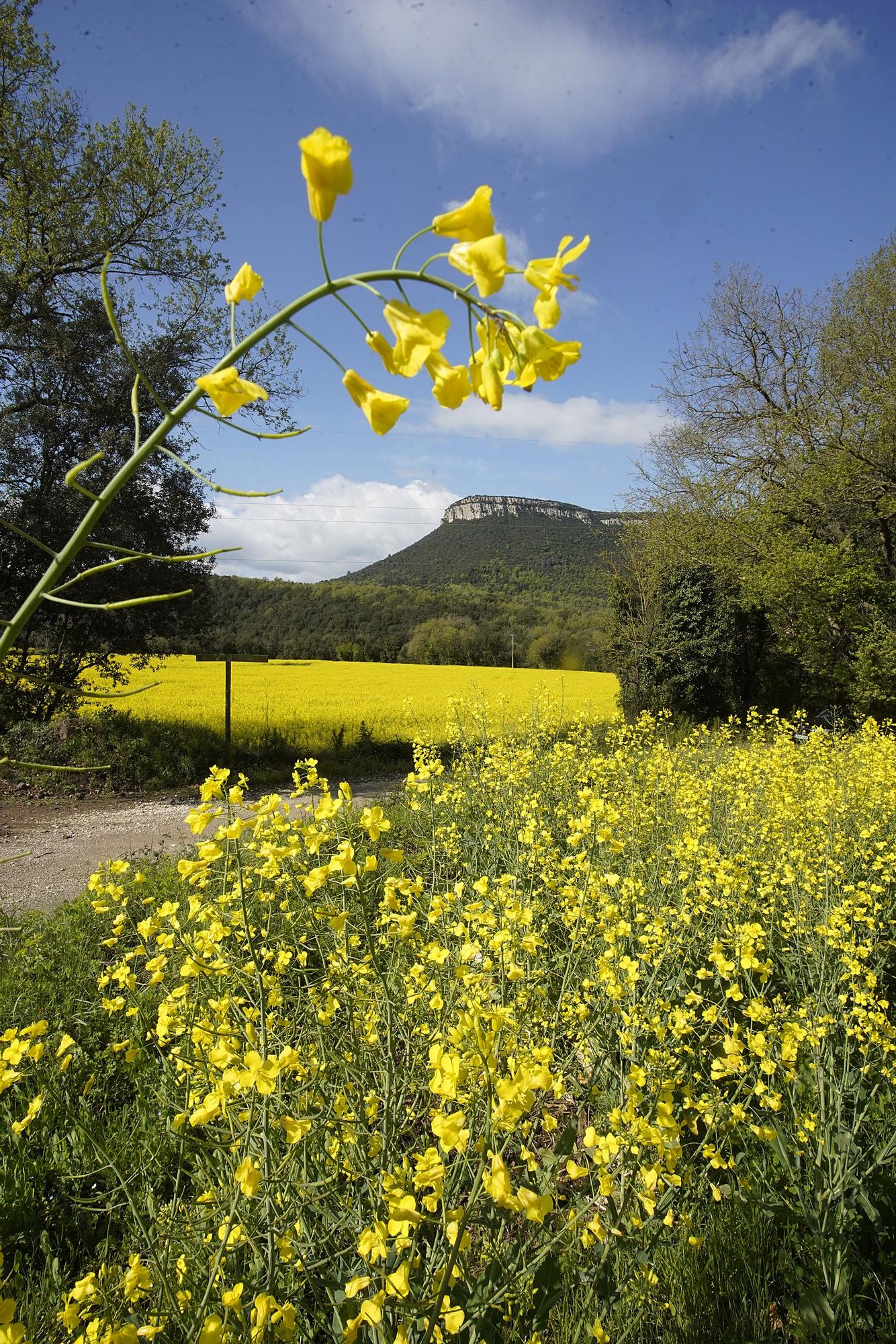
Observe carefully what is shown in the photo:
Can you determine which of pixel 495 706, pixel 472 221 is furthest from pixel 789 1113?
pixel 495 706

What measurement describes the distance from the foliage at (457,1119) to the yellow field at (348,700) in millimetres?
4808

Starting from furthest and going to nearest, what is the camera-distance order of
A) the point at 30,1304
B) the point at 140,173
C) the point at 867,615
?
the point at 867,615 < the point at 140,173 < the point at 30,1304

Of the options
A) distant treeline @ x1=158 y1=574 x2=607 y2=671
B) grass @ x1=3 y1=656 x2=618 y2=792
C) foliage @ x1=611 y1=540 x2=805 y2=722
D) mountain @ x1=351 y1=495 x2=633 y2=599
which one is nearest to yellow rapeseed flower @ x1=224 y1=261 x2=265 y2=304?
grass @ x1=3 y1=656 x2=618 y2=792

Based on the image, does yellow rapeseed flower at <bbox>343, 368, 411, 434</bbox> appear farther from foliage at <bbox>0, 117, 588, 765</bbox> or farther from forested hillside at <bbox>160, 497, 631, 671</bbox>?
forested hillside at <bbox>160, 497, 631, 671</bbox>

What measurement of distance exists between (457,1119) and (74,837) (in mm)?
7165

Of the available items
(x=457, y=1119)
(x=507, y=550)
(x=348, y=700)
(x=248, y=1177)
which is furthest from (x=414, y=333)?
(x=507, y=550)

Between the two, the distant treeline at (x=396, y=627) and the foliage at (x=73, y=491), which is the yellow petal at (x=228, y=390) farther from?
the distant treeline at (x=396, y=627)

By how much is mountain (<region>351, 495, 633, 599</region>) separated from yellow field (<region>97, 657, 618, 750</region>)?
2298 cm

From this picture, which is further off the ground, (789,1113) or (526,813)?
(526,813)

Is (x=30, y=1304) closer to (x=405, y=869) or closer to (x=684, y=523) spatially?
(x=405, y=869)

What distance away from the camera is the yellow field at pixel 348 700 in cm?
1127

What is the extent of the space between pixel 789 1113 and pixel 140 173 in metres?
12.0

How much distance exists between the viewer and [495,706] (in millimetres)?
11828

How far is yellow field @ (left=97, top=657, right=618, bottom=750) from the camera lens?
11.3 m
